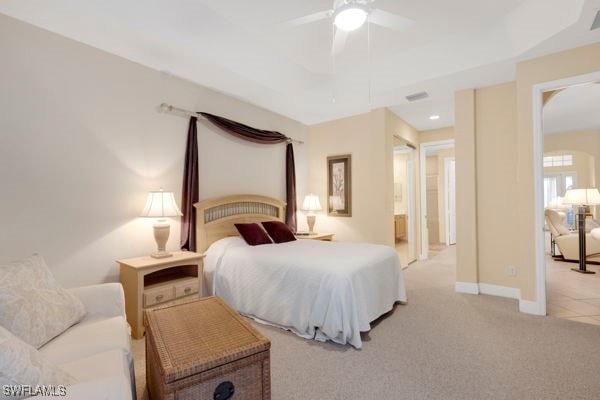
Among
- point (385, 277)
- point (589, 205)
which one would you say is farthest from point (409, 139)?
point (385, 277)

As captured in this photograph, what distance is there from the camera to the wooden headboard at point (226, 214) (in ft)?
10.9

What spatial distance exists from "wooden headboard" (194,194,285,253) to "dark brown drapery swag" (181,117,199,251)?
62mm

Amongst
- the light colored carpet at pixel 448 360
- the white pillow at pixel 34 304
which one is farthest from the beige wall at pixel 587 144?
the white pillow at pixel 34 304

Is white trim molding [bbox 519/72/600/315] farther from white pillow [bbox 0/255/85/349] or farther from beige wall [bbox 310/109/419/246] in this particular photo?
white pillow [bbox 0/255/85/349]

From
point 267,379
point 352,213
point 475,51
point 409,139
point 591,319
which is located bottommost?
point 591,319

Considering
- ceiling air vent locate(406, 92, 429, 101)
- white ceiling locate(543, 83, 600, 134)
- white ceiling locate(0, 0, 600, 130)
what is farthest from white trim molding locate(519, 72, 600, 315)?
ceiling air vent locate(406, 92, 429, 101)

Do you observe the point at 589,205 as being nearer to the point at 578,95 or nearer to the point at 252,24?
the point at 578,95

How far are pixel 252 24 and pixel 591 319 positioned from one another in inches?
176

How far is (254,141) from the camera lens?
4.11 m

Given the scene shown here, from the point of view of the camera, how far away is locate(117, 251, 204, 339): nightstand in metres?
2.47

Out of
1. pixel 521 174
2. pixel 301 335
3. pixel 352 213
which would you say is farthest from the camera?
pixel 352 213

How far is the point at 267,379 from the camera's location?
4.66 feet

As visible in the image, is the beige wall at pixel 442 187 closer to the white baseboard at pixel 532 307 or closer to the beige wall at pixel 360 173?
the beige wall at pixel 360 173

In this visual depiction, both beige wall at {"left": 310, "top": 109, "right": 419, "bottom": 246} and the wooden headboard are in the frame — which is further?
beige wall at {"left": 310, "top": 109, "right": 419, "bottom": 246}
